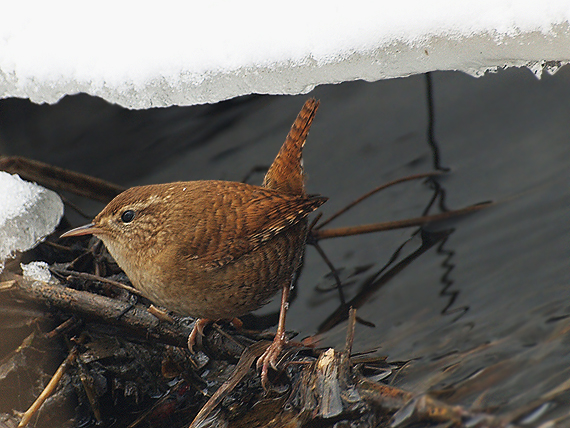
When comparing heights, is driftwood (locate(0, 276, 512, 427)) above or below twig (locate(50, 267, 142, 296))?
below

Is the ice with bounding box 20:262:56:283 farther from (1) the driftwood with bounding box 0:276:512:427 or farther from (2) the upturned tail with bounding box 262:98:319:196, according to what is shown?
(2) the upturned tail with bounding box 262:98:319:196

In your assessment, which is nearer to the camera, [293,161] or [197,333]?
[197,333]

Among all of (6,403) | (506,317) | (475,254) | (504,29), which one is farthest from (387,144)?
(6,403)

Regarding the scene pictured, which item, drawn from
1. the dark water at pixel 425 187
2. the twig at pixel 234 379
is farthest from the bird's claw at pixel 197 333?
the dark water at pixel 425 187

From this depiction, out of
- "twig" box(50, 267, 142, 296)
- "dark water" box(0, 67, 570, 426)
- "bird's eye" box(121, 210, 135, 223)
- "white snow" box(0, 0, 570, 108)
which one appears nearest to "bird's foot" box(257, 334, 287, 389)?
"dark water" box(0, 67, 570, 426)

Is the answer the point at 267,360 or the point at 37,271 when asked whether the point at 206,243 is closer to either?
the point at 267,360

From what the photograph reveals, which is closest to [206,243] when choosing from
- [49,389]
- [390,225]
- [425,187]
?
[49,389]

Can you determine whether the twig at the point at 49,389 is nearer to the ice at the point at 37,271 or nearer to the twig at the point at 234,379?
the ice at the point at 37,271
